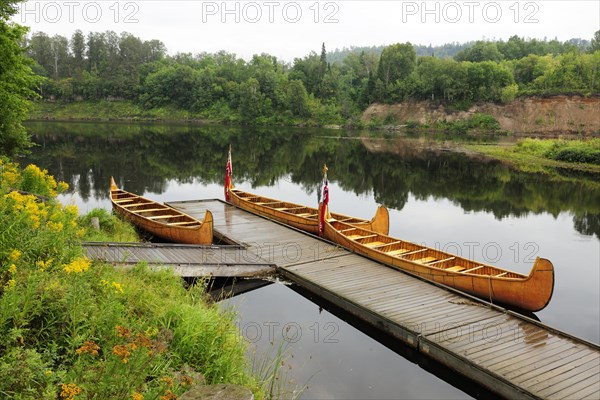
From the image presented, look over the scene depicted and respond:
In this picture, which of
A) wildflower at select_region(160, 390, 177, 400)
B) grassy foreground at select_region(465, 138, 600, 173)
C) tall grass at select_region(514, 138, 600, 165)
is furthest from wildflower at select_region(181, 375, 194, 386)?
tall grass at select_region(514, 138, 600, 165)

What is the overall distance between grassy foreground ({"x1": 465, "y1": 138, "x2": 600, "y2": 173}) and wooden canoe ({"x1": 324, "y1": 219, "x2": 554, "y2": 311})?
29.9 meters

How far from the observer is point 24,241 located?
23.2 ft

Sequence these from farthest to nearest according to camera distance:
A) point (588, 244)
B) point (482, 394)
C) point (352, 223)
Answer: point (588, 244) < point (352, 223) < point (482, 394)

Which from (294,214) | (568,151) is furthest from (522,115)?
(294,214)

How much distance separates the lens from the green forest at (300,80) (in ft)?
292

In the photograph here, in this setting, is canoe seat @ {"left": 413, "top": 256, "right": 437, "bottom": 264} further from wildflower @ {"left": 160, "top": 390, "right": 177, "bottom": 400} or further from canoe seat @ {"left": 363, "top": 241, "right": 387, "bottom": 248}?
wildflower @ {"left": 160, "top": 390, "right": 177, "bottom": 400}

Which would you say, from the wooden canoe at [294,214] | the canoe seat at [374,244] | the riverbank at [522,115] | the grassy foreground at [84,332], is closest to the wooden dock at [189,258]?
the grassy foreground at [84,332]

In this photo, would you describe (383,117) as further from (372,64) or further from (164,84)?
(164,84)

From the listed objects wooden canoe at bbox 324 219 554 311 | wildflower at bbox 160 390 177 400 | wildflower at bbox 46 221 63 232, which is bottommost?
wooden canoe at bbox 324 219 554 311

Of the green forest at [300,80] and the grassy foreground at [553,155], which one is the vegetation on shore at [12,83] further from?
the green forest at [300,80]

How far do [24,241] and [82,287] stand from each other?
4.75 ft

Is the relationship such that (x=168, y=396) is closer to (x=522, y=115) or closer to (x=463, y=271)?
(x=463, y=271)

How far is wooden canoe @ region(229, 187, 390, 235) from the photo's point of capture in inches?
639

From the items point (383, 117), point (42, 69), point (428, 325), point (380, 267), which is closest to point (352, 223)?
point (380, 267)
